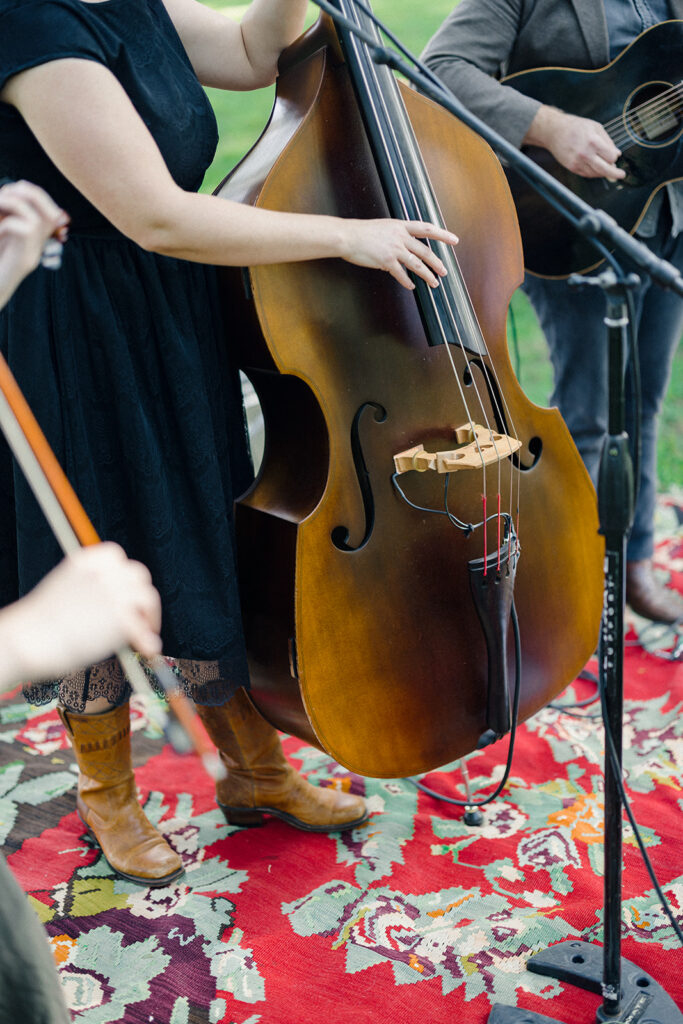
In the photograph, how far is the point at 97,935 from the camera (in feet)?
4.29

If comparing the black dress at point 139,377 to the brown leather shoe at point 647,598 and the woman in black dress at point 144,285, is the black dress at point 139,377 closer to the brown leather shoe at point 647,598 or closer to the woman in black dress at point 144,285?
the woman in black dress at point 144,285

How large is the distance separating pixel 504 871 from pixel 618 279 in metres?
0.93

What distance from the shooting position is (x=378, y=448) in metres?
1.23

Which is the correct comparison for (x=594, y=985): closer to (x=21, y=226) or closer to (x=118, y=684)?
(x=118, y=684)

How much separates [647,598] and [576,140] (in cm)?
99

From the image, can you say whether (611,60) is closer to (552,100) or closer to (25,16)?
(552,100)

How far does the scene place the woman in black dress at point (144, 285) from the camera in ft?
3.29

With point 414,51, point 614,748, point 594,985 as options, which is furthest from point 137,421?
point 414,51

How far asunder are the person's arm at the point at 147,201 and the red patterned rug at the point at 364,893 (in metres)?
0.87

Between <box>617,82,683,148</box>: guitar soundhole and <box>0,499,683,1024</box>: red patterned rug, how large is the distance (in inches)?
42.4

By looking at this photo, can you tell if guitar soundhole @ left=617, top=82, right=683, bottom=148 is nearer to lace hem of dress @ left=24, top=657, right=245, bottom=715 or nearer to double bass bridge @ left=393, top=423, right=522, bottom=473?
double bass bridge @ left=393, top=423, right=522, bottom=473

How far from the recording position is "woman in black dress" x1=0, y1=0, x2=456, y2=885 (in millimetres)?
1003

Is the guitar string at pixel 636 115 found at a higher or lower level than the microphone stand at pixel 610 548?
higher

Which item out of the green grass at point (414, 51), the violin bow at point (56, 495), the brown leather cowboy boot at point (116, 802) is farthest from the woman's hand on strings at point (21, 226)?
the green grass at point (414, 51)
